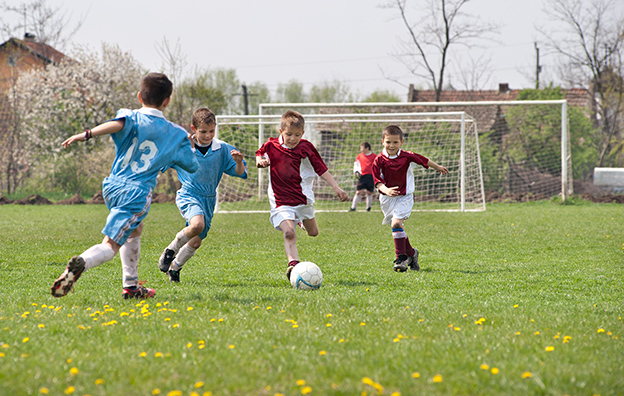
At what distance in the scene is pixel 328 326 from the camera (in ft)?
12.4

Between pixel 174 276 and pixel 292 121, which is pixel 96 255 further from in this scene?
pixel 292 121

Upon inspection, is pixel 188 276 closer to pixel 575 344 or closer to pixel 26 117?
pixel 575 344

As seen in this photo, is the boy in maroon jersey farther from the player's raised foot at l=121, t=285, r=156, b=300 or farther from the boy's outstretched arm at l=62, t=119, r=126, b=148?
the boy's outstretched arm at l=62, t=119, r=126, b=148

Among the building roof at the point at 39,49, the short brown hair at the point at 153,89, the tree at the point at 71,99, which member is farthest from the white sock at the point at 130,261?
the building roof at the point at 39,49

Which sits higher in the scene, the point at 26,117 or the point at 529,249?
the point at 26,117

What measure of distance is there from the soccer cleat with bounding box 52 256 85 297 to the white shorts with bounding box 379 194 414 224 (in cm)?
379

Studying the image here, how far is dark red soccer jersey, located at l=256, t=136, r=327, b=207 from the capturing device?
603 cm

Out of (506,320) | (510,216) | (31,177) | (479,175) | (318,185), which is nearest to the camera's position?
(506,320)

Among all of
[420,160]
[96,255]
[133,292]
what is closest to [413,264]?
[420,160]

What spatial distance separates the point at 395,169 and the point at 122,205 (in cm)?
357

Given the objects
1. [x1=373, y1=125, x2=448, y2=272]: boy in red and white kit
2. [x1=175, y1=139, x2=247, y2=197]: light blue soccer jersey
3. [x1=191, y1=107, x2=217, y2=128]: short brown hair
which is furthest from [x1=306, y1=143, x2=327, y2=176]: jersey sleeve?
[x1=191, y1=107, x2=217, y2=128]: short brown hair

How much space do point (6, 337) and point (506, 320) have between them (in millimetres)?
3284

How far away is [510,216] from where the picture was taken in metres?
13.8

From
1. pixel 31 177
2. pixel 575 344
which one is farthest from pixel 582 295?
pixel 31 177
